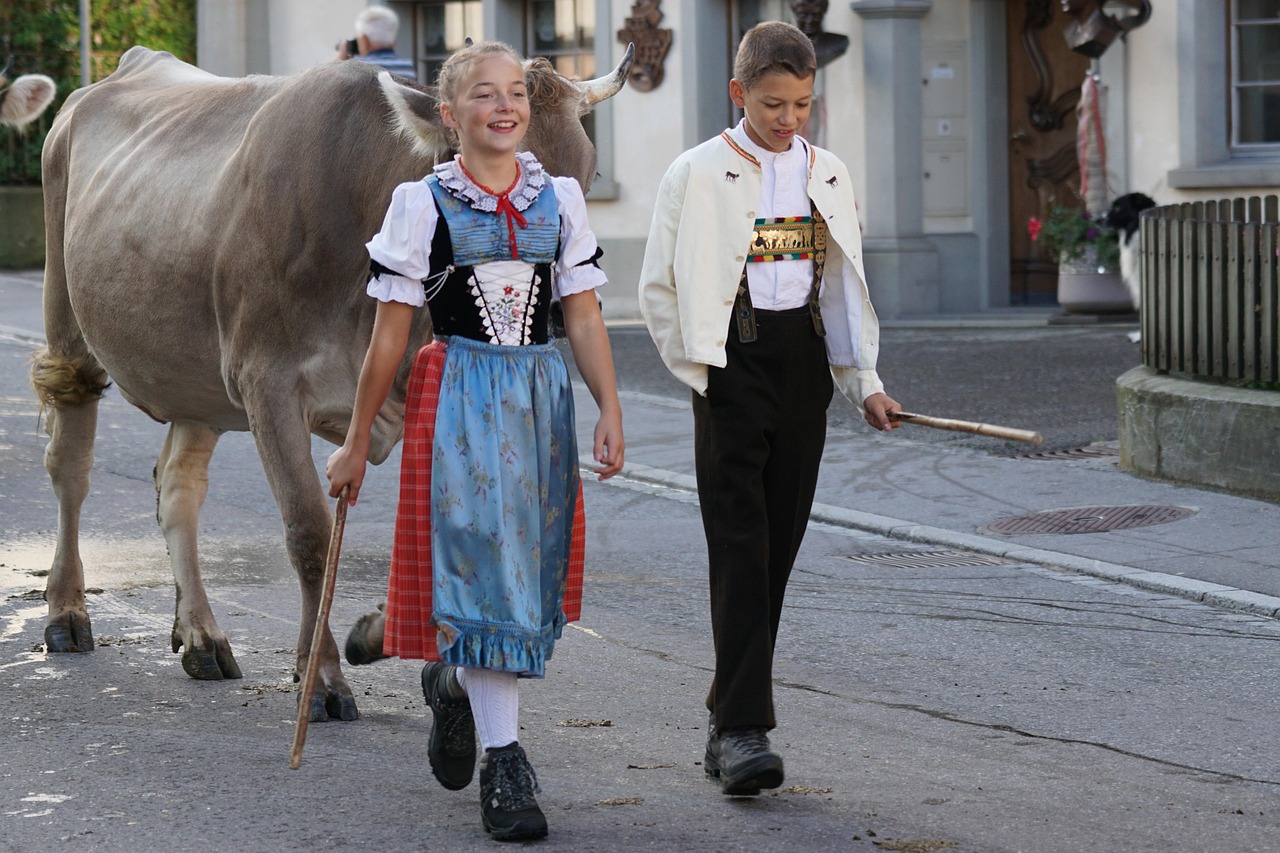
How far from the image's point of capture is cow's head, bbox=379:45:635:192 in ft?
18.0

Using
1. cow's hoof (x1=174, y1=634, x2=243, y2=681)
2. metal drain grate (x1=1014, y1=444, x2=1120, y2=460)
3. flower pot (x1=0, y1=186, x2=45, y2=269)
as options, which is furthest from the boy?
flower pot (x1=0, y1=186, x2=45, y2=269)

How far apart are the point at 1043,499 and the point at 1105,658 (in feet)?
10.1

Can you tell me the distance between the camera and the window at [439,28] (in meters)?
22.6

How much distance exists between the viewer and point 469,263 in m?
4.78

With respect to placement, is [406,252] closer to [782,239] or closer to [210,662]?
[782,239]

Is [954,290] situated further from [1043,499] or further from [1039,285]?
[1043,499]

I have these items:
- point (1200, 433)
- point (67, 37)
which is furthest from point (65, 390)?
point (67, 37)

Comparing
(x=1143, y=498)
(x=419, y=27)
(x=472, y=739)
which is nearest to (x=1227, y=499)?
(x=1143, y=498)

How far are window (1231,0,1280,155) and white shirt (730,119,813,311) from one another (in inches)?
516

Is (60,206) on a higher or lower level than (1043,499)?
higher

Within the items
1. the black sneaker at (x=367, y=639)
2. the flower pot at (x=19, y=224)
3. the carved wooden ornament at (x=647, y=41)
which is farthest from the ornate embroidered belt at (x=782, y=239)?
the flower pot at (x=19, y=224)

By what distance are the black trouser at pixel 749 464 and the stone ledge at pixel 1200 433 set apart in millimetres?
4768

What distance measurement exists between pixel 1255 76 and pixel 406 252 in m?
14.1

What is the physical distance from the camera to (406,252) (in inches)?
186
